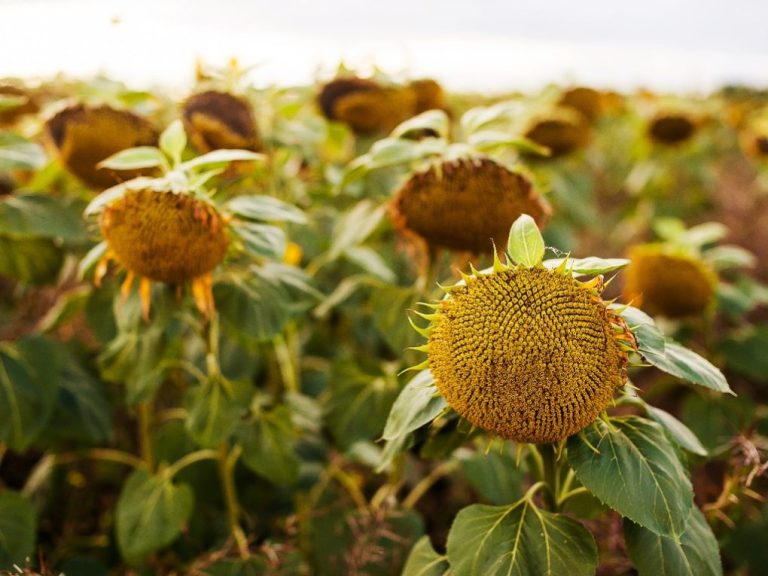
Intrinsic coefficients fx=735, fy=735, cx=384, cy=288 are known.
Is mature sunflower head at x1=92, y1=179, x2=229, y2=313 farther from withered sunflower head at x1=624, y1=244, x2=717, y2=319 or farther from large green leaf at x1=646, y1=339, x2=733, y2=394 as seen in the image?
withered sunflower head at x1=624, y1=244, x2=717, y2=319

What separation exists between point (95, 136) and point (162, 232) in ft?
1.88

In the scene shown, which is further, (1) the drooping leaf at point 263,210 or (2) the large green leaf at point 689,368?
(1) the drooping leaf at point 263,210

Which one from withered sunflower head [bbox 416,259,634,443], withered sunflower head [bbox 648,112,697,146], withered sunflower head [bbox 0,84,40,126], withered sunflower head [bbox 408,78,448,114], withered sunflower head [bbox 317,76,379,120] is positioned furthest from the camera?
withered sunflower head [bbox 648,112,697,146]

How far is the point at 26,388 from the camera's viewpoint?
63.8 inches

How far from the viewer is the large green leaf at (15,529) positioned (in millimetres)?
1439

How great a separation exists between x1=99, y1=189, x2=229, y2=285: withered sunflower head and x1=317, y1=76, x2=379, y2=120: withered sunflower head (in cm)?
103

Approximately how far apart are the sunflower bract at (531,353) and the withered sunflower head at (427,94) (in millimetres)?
1690

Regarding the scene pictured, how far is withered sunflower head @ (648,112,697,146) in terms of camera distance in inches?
140

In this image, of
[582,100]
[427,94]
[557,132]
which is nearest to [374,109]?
[427,94]

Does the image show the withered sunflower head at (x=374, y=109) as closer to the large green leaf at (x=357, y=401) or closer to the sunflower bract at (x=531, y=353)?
the large green leaf at (x=357, y=401)

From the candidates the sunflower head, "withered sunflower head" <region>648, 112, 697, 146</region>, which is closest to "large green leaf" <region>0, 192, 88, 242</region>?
the sunflower head

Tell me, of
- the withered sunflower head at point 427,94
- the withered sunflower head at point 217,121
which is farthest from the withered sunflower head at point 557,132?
the withered sunflower head at point 217,121

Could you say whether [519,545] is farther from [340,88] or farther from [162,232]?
[340,88]

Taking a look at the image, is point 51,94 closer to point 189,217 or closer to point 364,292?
point 364,292
